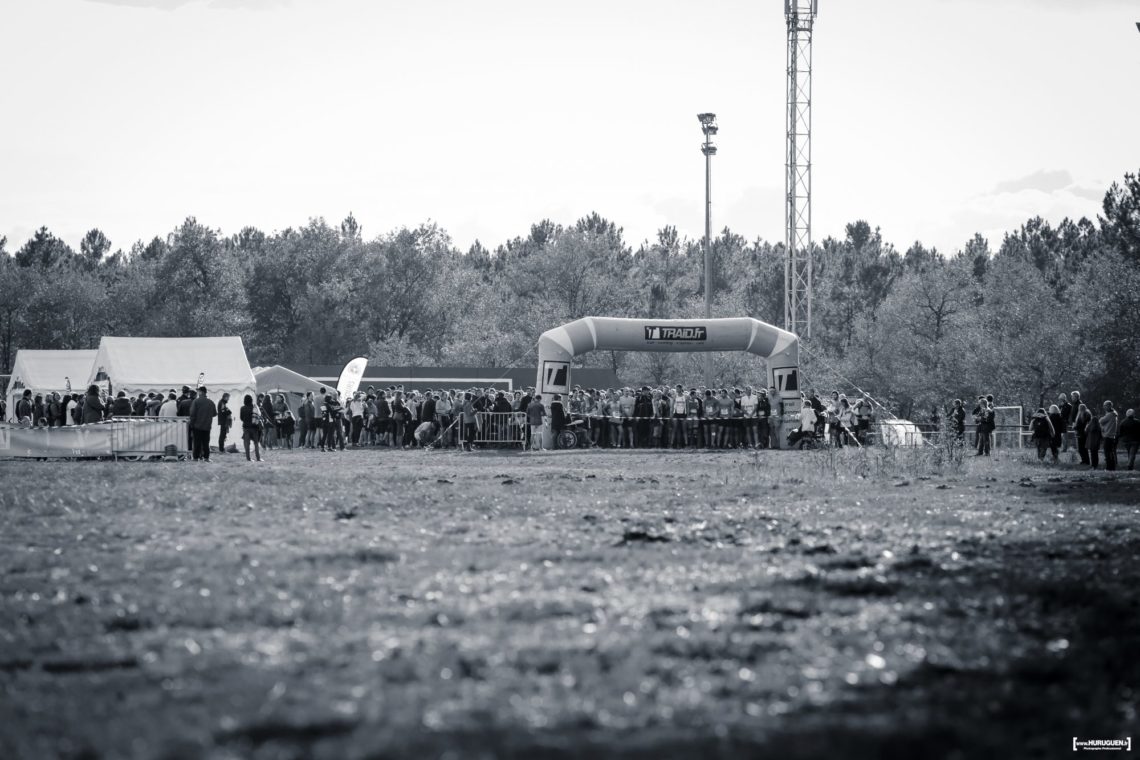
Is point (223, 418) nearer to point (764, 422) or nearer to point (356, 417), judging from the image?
point (356, 417)

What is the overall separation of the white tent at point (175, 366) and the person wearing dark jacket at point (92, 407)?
16.8 feet

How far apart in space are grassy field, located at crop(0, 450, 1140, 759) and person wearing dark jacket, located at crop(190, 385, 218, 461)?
13.6 m

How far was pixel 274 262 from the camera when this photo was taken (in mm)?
98750

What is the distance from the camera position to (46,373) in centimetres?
4900

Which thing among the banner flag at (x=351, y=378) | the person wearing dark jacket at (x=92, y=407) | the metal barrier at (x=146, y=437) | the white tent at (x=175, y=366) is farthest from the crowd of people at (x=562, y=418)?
the metal barrier at (x=146, y=437)

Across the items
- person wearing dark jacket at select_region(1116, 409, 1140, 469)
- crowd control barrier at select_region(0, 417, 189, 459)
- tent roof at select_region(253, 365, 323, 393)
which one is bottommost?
crowd control barrier at select_region(0, 417, 189, 459)

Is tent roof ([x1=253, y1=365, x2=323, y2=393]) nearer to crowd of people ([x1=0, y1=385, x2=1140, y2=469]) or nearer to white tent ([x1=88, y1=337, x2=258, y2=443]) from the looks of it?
crowd of people ([x1=0, y1=385, x2=1140, y2=469])

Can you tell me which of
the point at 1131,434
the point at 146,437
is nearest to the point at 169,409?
the point at 146,437

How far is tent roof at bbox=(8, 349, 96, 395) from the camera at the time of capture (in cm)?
4850

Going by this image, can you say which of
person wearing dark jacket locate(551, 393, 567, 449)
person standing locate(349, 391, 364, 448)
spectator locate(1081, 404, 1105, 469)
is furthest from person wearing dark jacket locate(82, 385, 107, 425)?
spectator locate(1081, 404, 1105, 469)

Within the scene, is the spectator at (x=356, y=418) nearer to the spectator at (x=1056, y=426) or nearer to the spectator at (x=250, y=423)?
the spectator at (x=250, y=423)

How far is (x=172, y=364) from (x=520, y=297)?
5289cm

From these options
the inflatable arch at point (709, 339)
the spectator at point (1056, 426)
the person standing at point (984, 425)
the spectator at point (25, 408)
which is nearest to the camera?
the spectator at point (1056, 426)

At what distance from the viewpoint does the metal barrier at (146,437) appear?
30797mm
